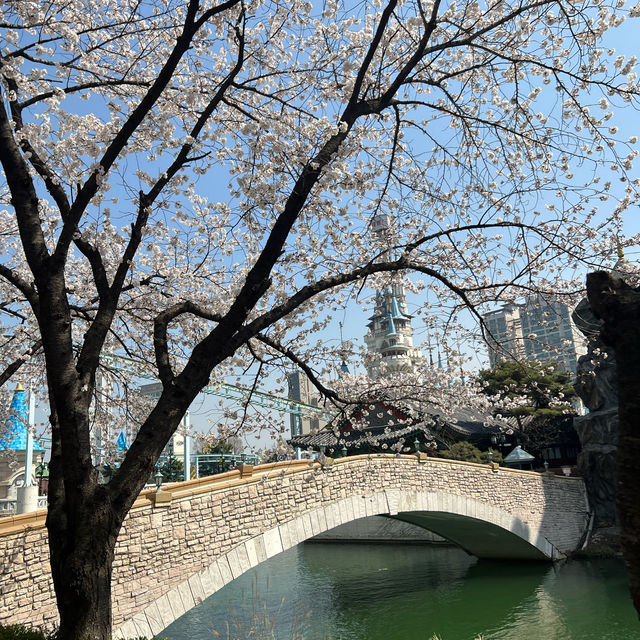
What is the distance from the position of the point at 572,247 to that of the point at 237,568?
25.3 ft

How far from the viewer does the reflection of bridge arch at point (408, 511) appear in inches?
365

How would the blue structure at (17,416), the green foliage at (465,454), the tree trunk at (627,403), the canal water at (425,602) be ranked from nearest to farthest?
the tree trunk at (627,403)
the blue structure at (17,416)
the canal water at (425,602)
the green foliage at (465,454)

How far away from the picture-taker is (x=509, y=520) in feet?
56.9

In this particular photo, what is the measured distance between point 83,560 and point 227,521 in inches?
249

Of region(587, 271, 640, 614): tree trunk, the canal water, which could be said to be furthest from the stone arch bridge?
region(587, 271, 640, 614): tree trunk

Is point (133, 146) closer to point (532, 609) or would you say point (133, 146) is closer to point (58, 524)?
point (58, 524)

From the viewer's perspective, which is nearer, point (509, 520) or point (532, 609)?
point (532, 609)

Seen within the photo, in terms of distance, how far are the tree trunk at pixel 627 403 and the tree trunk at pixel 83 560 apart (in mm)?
3164

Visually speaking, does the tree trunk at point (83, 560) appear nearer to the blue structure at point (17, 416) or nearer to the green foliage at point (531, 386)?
the blue structure at point (17, 416)

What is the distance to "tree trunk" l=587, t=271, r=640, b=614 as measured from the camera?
2717 mm

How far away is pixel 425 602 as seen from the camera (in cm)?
Result: 1455

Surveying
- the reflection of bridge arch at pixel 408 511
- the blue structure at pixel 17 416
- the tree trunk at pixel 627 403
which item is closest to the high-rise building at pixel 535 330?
the tree trunk at pixel 627 403

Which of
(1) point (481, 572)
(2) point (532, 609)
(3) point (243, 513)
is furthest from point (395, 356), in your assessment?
(3) point (243, 513)

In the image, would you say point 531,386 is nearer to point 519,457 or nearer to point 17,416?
point 519,457
